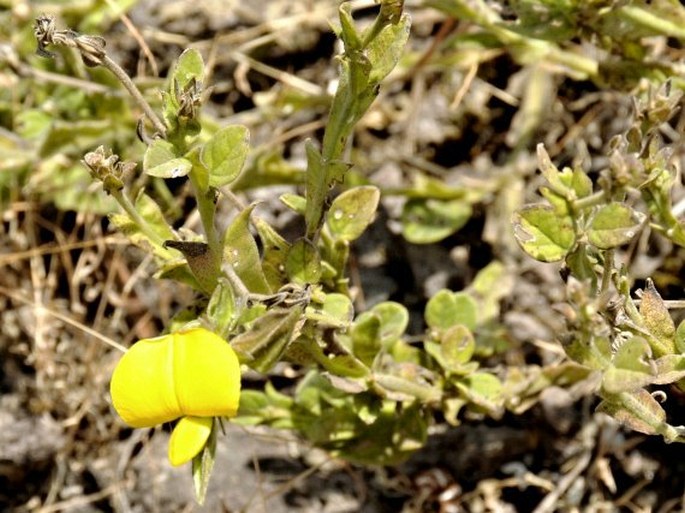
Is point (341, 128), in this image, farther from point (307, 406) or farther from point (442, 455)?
point (442, 455)

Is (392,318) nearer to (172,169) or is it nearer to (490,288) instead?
(490,288)

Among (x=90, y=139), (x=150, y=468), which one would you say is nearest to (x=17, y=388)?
(x=150, y=468)

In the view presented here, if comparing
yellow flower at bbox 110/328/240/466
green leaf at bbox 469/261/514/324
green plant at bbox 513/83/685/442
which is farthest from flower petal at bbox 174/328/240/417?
green leaf at bbox 469/261/514/324

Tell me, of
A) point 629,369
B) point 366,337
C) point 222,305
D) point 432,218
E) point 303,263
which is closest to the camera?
point 629,369

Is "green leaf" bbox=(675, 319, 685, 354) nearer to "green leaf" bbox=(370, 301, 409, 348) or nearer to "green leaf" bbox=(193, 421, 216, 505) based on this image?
"green leaf" bbox=(370, 301, 409, 348)

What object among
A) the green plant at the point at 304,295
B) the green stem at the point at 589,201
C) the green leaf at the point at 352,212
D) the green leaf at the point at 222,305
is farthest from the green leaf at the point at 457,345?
the green leaf at the point at 222,305

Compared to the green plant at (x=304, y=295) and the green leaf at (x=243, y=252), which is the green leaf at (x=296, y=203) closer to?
the green plant at (x=304, y=295)

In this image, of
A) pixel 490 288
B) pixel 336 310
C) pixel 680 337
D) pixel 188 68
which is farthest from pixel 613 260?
pixel 490 288
